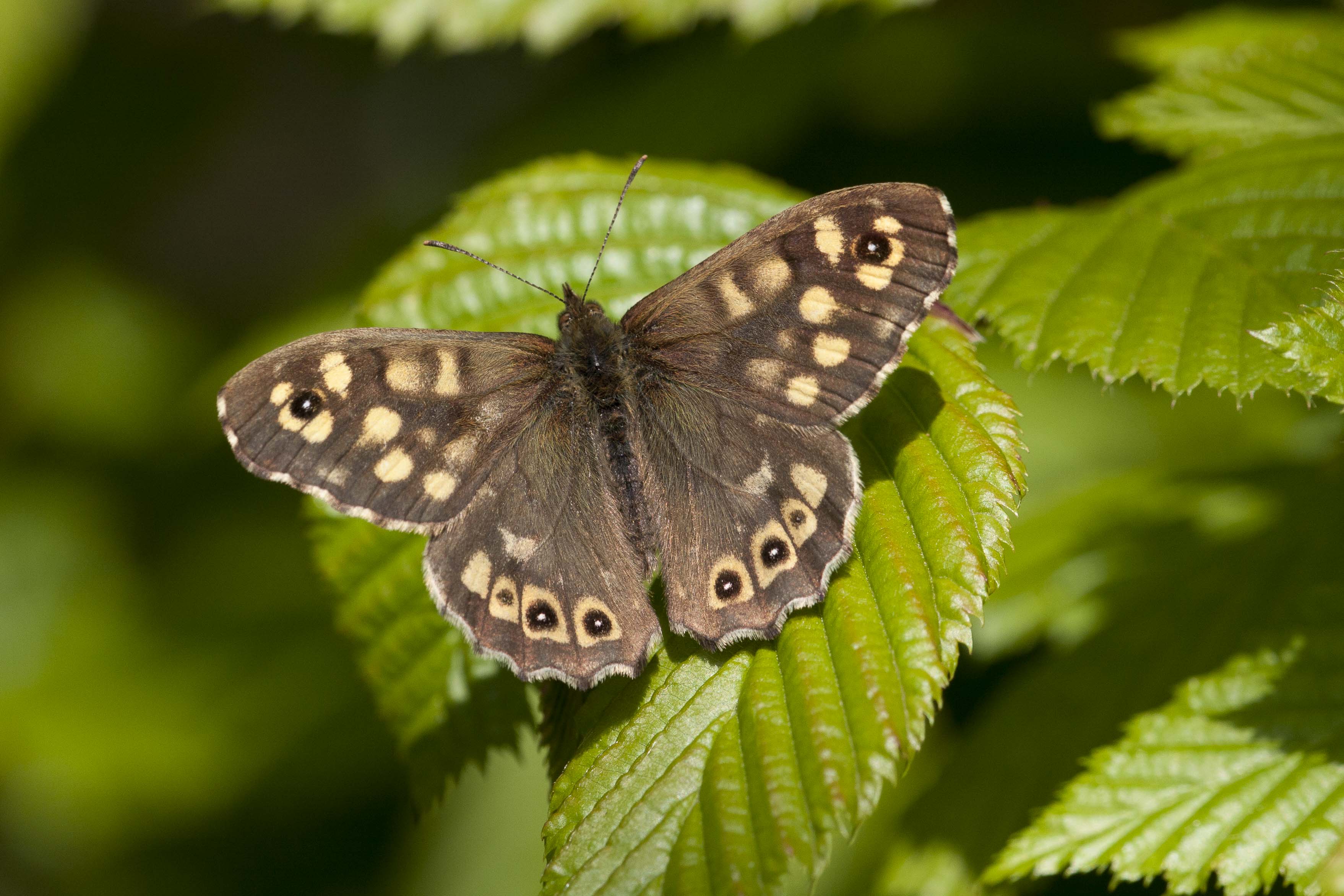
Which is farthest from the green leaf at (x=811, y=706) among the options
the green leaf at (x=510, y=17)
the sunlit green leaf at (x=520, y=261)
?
the green leaf at (x=510, y=17)

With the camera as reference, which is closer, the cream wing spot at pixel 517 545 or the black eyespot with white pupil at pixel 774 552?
the black eyespot with white pupil at pixel 774 552

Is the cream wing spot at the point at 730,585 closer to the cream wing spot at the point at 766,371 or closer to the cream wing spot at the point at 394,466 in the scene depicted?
the cream wing spot at the point at 766,371

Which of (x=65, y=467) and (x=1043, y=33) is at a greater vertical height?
(x=1043, y=33)

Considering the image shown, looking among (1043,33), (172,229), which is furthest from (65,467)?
(1043,33)

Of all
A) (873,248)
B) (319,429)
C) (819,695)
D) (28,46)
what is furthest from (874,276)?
(28,46)

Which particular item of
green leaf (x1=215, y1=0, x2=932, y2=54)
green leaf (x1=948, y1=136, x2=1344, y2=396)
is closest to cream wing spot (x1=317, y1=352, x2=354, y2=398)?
green leaf (x1=948, y1=136, x2=1344, y2=396)

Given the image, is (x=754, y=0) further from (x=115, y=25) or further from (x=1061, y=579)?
(x=115, y=25)
